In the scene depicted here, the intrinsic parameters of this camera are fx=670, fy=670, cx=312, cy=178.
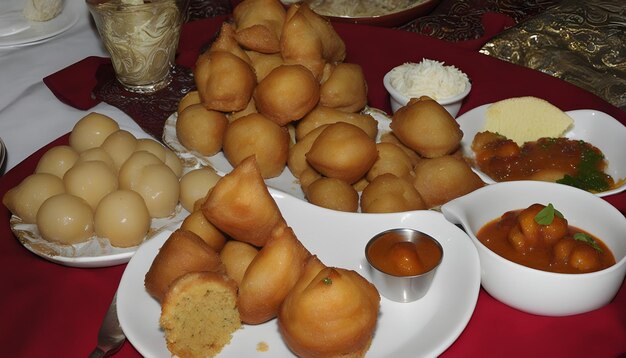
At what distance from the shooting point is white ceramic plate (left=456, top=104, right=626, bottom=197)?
7.05 ft

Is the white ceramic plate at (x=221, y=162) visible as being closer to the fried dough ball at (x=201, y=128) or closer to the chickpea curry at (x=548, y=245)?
the fried dough ball at (x=201, y=128)

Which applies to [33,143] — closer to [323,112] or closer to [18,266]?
[18,266]

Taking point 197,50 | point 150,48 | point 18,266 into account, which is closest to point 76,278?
point 18,266

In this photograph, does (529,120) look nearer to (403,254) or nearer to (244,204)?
(403,254)

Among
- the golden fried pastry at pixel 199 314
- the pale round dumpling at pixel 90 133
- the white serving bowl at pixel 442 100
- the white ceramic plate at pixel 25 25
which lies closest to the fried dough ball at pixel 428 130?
the white serving bowl at pixel 442 100

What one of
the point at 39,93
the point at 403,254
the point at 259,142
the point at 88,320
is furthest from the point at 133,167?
the point at 39,93

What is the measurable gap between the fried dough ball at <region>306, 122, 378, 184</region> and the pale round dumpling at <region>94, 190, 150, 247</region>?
1.68ft

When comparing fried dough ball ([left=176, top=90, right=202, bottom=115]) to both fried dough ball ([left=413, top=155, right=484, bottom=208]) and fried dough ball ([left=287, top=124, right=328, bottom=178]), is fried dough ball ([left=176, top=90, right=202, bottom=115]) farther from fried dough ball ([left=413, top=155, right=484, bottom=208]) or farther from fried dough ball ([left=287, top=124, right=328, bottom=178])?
fried dough ball ([left=413, top=155, right=484, bottom=208])

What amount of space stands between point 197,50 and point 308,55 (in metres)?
0.94

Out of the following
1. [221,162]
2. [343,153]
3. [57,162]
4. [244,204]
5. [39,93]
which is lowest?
[39,93]

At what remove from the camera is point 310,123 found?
2.13 m

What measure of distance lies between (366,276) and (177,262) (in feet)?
1.58

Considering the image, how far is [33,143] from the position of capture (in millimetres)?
2523

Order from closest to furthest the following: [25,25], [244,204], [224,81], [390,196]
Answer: [244,204] → [390,196] → [224,81] → [25,25]
